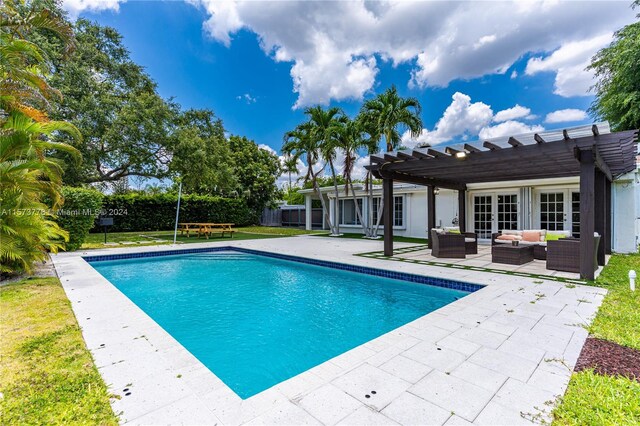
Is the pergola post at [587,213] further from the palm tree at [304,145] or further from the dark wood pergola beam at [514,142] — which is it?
the palm tree at [304,145]

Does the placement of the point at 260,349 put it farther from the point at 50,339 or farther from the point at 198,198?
the point at 198,198

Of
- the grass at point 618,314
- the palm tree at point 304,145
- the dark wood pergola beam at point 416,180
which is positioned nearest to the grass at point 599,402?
the grass at point 618,314

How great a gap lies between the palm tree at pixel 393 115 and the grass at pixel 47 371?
11512mm

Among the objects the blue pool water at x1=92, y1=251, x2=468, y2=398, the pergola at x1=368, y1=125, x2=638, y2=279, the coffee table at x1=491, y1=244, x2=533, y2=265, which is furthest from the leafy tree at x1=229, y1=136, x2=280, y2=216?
the coffee table at x1=491, y1=244, x2=533, y2=265

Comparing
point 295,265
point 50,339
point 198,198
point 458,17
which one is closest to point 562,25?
point 458,17

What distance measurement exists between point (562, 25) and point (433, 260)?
819 centimetres

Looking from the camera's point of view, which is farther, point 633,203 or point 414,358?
point 633,203

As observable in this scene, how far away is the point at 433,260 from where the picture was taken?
836 centimetres

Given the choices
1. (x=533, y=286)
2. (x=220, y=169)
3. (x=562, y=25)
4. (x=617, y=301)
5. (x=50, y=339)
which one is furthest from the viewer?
(x=220, y=169)

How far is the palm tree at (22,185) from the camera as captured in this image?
15.9 ft

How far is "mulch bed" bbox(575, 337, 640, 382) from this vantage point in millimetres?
2519

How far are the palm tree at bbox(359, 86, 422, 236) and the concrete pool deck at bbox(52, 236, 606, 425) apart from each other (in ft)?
31.2

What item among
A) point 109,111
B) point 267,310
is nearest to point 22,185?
point 267,310

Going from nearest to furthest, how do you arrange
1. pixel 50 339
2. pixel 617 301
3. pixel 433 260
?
1. pixel 50 339
2. pixel 617 301
3. pixel 433 260
